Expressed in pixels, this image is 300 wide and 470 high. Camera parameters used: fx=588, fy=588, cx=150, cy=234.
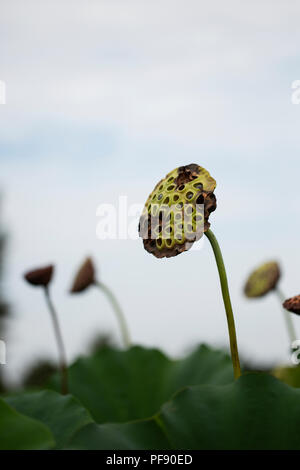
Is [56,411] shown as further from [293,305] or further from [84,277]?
[84,277]

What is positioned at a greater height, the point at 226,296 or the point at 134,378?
the point at 226,296

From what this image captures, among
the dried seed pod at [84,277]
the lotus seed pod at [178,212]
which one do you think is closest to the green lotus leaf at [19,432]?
the lotus seed pod at [178,212]

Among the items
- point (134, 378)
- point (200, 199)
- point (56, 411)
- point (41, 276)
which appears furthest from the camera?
point (134, 378)

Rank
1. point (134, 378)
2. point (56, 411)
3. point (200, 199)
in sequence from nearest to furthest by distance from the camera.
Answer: point (200, 199)
point (56, 411)
point (134, 378)

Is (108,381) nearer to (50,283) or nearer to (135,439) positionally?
(50,283)

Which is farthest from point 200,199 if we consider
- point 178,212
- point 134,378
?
point 134,378

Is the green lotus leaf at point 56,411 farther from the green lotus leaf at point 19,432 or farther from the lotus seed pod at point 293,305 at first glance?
the lotus seed pod at point 293,305

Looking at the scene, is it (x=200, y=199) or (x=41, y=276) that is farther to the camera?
(x=41, y=276)
